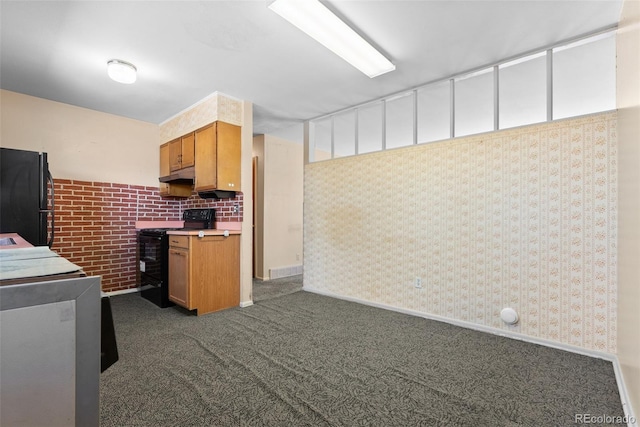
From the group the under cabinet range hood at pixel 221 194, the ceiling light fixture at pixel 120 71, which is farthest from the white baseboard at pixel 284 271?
the ceiling light fixture at pixel 120 71

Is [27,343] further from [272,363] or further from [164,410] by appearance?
[272,363]

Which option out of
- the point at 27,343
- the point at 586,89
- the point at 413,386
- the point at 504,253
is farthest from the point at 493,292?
the point at 27,343

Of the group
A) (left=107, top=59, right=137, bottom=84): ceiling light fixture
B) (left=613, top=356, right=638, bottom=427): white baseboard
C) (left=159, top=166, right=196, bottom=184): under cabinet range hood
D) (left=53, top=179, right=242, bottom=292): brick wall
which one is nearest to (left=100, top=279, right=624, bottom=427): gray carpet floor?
(left=613, top=356, right=638, bottom=427): white baseboard

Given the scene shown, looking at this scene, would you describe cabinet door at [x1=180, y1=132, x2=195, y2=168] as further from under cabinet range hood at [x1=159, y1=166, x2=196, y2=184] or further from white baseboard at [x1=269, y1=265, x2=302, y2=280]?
white baseboard at [x1=269, y1=265, x2=302, y2=280]

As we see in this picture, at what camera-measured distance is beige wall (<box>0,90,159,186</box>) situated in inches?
132

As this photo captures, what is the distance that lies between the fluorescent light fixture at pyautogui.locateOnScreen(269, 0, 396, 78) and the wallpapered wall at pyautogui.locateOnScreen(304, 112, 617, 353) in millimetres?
1064

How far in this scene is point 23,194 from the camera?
8.07 feet

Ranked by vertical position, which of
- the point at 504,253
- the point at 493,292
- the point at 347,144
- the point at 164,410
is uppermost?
the point at 347,144

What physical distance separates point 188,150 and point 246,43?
5.93 feet

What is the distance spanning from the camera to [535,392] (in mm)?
1793

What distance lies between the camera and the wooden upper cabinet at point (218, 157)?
3.39 metres

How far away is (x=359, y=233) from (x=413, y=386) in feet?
6.81

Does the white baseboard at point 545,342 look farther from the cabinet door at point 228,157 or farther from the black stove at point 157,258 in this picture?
the black stove at point 157,258

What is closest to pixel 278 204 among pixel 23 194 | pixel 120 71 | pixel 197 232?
pixel 197 232
